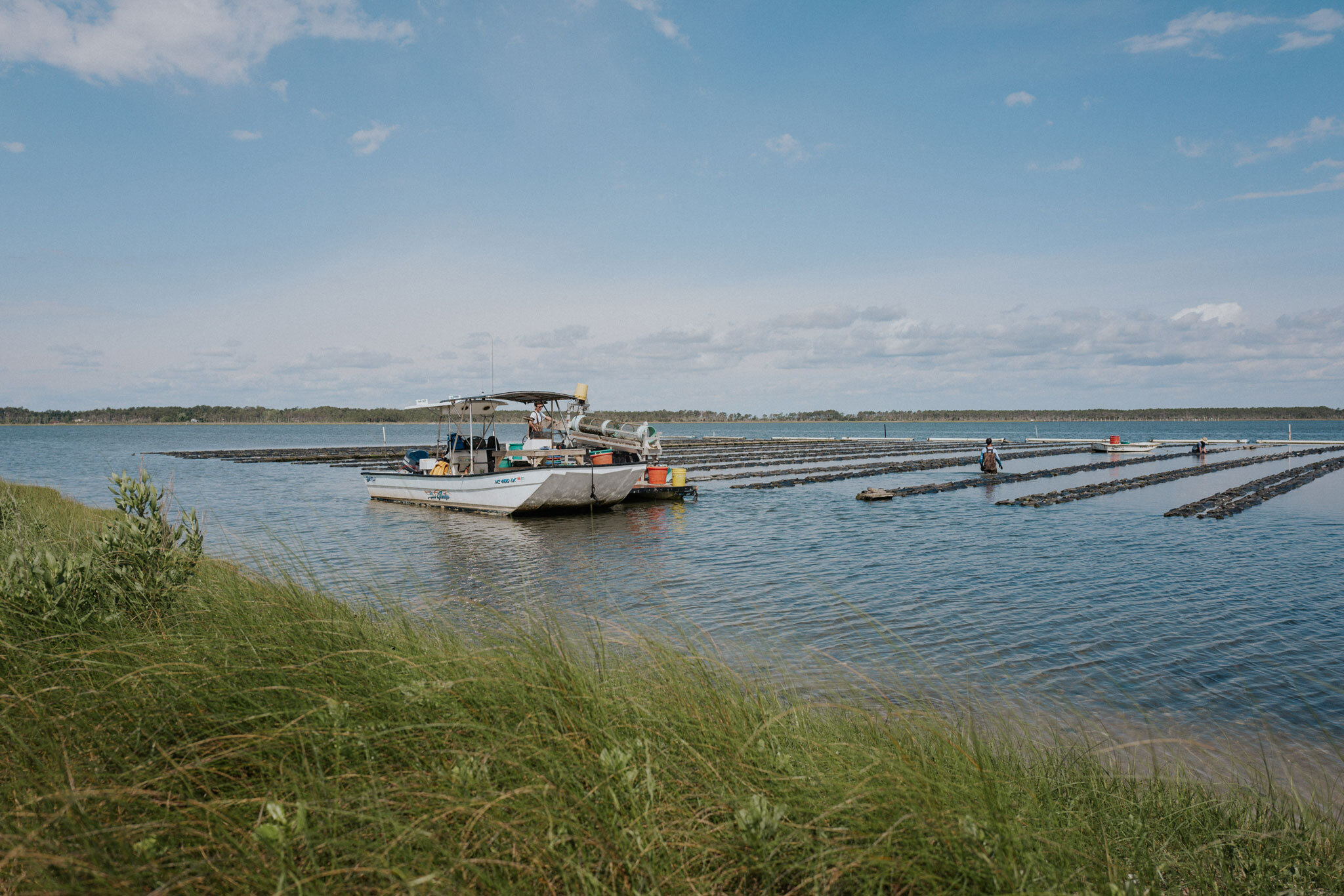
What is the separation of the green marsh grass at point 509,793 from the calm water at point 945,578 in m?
1.81

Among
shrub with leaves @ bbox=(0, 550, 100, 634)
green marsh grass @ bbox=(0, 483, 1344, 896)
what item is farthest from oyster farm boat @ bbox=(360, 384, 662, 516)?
green marsh grass @ bbox=(0, 483, 1344, 896)

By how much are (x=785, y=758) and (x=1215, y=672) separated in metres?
7.02

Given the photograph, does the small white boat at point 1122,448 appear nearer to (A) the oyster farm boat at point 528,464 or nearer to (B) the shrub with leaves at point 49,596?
(A) the oyster farm boat at point 528,464

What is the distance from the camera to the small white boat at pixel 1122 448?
50.9 m

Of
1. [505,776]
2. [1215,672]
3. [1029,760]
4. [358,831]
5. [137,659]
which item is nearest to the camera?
[358,831]

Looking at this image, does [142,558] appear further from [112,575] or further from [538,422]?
[538,422]

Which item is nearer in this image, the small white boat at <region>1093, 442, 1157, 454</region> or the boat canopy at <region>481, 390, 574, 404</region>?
the boat canopy at <region>481, 390, 574, 404</region>

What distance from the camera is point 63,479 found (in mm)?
35219

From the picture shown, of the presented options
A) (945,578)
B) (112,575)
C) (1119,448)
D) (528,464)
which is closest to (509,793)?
(112,575)

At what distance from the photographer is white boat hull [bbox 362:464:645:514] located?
63.2ft

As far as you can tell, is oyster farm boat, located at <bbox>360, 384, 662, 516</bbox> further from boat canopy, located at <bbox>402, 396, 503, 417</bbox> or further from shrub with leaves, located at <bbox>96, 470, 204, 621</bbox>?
shrub with leaves, located at <bbox>96, 470, 204, 621</bbox>

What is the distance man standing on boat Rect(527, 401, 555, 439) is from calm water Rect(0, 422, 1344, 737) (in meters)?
2.76

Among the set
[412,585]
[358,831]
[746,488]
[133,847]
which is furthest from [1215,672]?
[746,488]

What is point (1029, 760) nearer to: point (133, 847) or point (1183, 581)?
point (133, 847)
